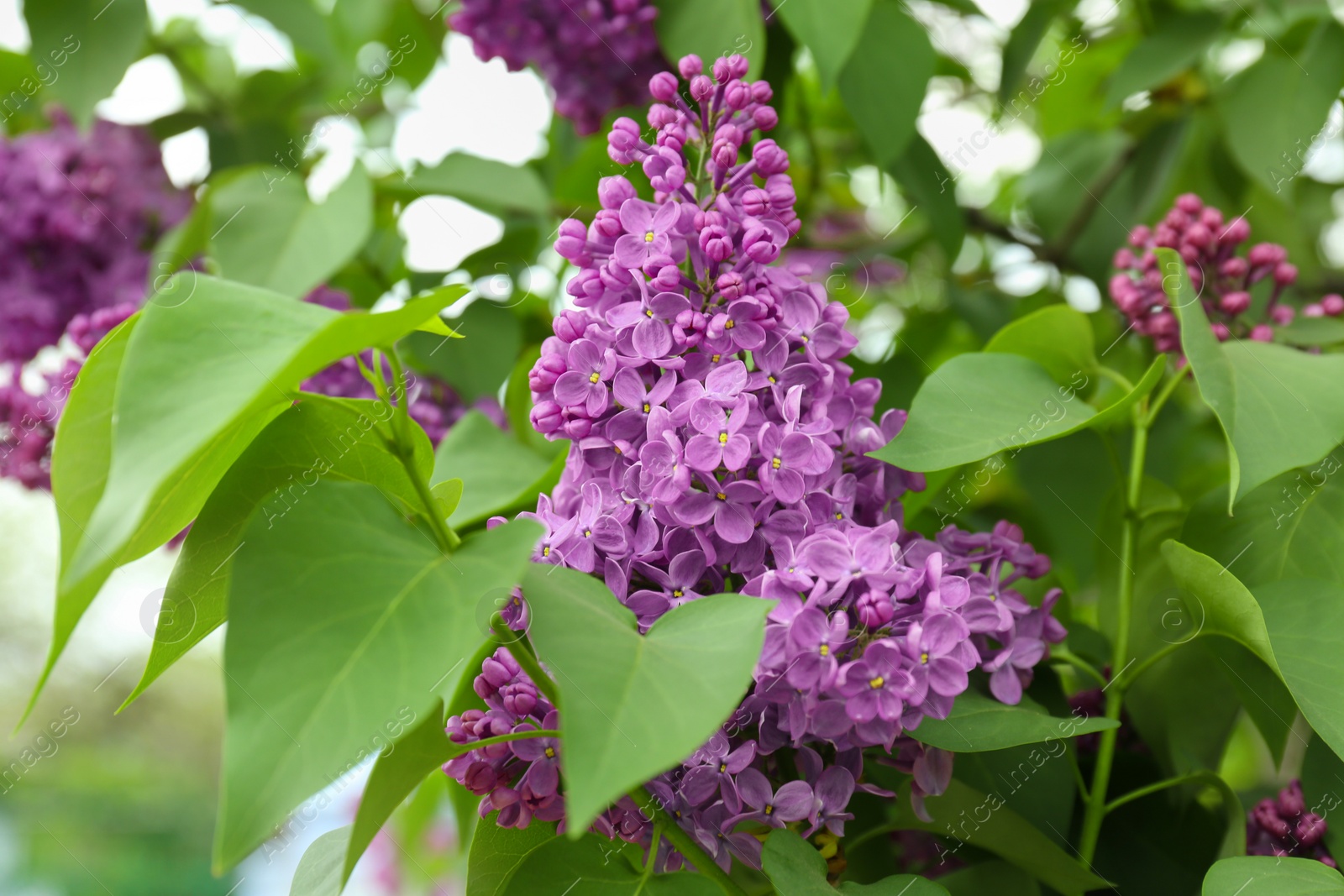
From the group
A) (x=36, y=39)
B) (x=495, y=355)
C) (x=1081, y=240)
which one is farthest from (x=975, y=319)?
(x=36, y=39)

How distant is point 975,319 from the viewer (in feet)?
3.63

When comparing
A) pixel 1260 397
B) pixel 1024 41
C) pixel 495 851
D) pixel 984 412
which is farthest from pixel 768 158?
pixel 1024 41

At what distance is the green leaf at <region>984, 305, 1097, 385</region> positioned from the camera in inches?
26.5

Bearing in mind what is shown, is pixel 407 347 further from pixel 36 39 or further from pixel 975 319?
pixel 975 319

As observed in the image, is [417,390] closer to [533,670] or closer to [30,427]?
[30,427]

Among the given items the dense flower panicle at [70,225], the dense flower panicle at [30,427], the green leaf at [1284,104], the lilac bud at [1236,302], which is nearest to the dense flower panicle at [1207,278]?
the lilac bud at [1236,302]

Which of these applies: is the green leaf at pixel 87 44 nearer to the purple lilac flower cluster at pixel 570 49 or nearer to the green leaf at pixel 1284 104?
the purple lilac flower cluster at pixel 570 49

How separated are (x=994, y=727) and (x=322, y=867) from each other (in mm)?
371

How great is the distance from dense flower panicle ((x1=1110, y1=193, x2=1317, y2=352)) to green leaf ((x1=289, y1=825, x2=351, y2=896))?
66cm

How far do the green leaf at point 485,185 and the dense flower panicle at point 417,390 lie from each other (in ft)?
0.50

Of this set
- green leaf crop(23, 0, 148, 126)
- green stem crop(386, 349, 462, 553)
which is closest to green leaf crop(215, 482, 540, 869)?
green stem crop(386, 349, 462, 553)

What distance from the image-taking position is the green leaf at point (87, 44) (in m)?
0.97

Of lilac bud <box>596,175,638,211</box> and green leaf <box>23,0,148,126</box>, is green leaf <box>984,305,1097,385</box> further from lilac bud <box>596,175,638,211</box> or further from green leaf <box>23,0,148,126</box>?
green leaf <box>23,0,148,126</box>

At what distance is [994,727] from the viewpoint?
19.9 inches
